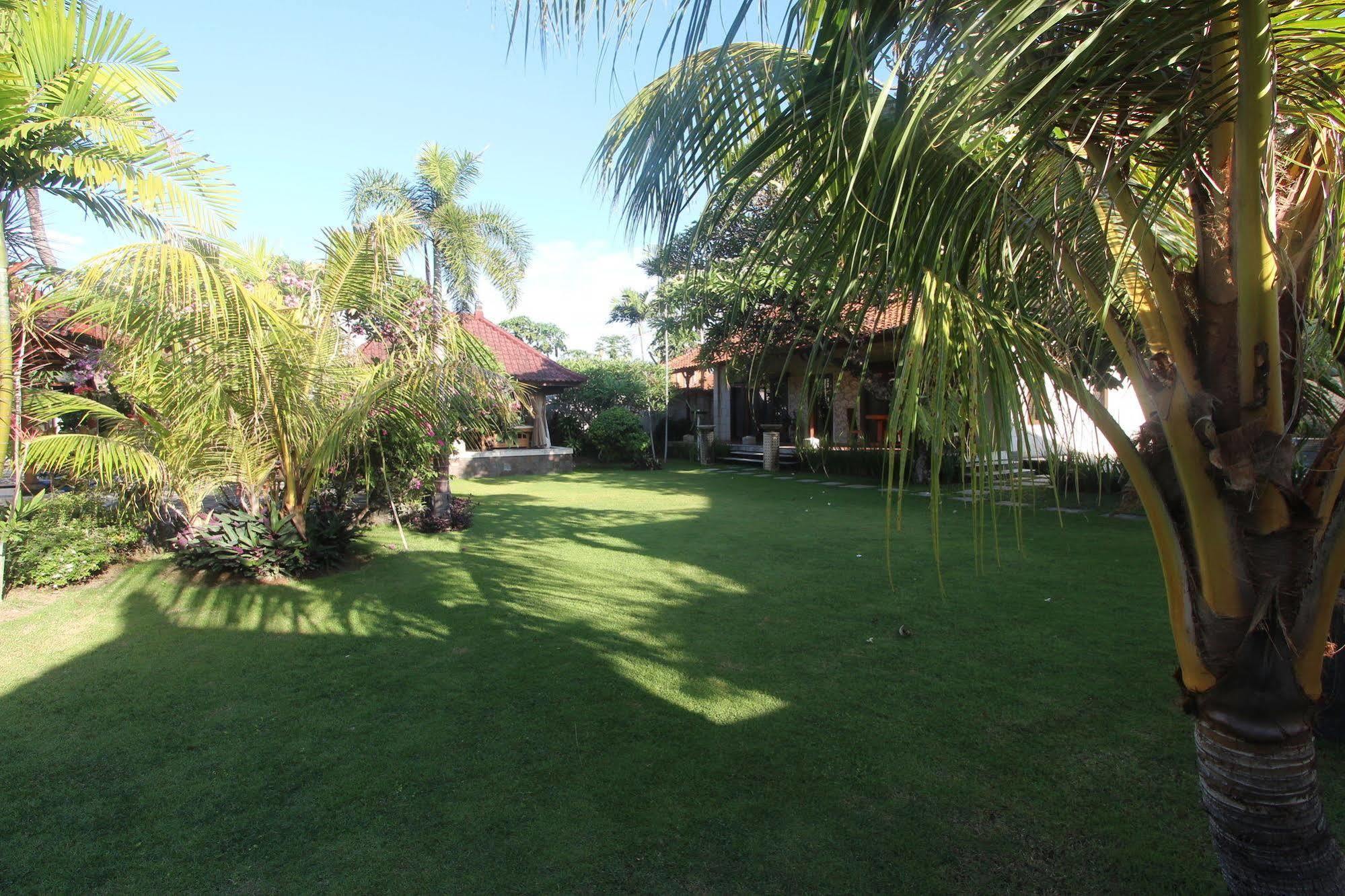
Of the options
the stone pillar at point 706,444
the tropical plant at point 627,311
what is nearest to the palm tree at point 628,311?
the tropical plant at point 627,311

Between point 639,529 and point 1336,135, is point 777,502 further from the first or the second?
point 1336,135

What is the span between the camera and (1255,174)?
66.8 inches

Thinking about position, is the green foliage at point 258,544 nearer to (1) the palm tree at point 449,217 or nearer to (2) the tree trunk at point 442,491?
(2) the tree trunk at point 442,491

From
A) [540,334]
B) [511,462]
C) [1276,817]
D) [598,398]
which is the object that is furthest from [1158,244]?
[540,334]

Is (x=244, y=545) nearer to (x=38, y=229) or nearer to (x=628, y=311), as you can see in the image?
(x=38, y=229)

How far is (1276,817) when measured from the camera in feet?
6.43

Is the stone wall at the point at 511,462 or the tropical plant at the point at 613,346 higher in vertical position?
the tropical plant at the point at 613,346

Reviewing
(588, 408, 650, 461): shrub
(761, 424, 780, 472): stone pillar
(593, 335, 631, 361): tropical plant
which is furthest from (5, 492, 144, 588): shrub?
(593, 335, 631, 361): tropical plant

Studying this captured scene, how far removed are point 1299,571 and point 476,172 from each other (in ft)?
46.1

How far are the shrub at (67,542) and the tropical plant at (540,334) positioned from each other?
1984 inches

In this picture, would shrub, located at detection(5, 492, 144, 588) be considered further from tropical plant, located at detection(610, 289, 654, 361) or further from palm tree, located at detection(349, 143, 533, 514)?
tropical plant, located at detection(610, 289, 654, 361)

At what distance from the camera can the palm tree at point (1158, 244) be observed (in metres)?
1.73

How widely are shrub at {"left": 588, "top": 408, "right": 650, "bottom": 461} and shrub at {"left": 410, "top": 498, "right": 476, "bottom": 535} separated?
401 inches

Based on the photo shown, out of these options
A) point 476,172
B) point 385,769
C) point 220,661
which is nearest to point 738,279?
point 385,769
